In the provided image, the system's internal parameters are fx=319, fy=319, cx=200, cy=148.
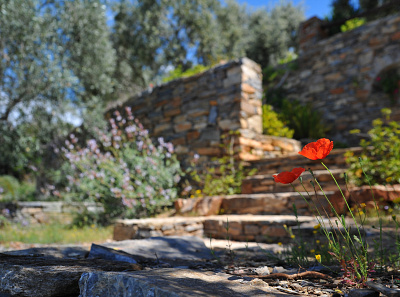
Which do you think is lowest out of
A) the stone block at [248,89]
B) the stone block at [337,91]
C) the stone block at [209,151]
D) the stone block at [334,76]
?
the stone block at [209,151]

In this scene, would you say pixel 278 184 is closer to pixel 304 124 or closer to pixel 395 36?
pixel 304 124

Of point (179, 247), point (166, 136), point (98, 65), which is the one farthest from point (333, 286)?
point (98, 65)

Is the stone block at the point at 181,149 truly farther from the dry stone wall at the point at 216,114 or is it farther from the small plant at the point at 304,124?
the small plant at the point at 304,124

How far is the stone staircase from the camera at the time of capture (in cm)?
339

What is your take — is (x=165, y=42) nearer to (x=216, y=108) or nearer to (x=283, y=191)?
(x=216, y=108)

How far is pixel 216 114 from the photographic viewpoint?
5.32 m

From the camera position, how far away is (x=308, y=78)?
25.7 feet

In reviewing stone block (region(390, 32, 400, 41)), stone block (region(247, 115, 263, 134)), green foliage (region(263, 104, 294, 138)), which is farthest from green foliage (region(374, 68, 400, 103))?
stone block (region(247, 115, 263, 134))

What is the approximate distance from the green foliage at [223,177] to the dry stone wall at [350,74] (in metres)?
3.38

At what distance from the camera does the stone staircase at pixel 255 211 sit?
339 cm

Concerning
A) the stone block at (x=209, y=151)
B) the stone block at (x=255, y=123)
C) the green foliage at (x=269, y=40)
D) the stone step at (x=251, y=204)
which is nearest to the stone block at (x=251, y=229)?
the stone step at (x=251, y=204)

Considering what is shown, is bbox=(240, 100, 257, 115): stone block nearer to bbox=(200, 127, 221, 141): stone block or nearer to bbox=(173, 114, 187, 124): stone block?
bbox=(200, 127, 221, 141): stone block

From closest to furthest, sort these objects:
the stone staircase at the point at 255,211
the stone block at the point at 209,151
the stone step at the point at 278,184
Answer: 1. the stone staircase at the point at 255,211
2. the stone step at the point at 278,184
3. the stone block at the point at 209,151

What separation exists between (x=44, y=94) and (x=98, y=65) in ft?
5.52
